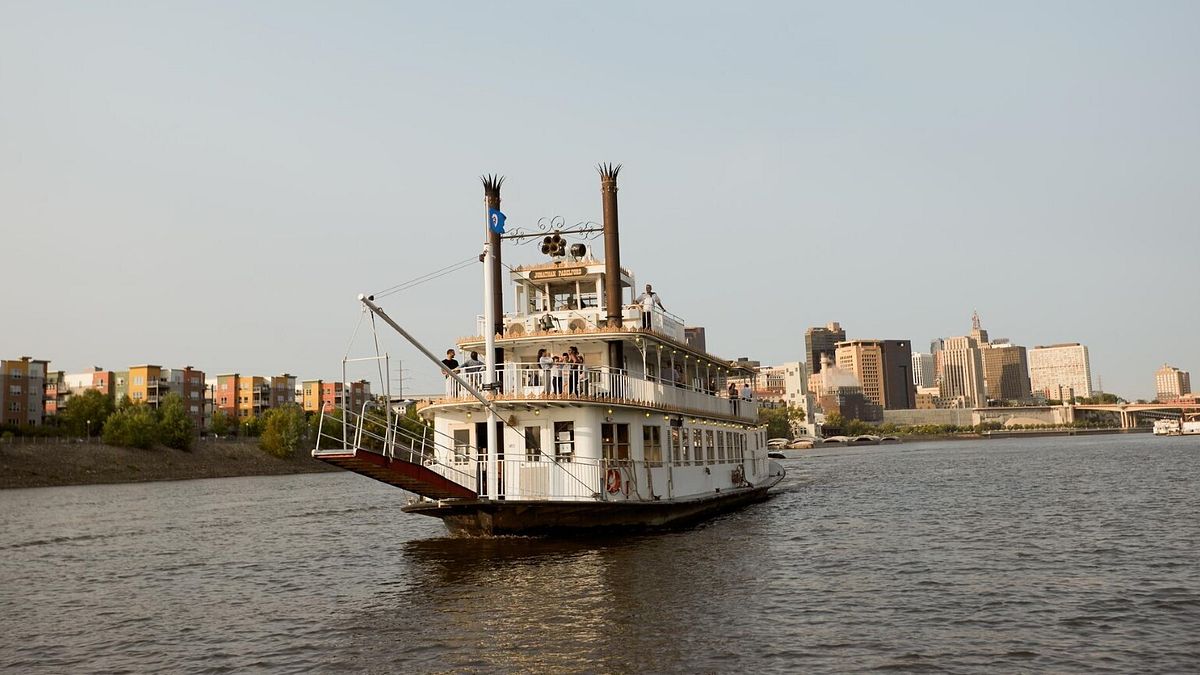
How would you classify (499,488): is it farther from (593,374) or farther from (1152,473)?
(1152,473)

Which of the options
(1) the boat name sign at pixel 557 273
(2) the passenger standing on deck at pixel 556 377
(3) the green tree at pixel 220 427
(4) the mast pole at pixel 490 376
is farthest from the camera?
(3) the green tree at pixel 220 427

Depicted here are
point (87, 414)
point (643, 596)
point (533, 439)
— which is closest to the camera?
point (643, 596)

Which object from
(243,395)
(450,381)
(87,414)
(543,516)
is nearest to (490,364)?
(450,381)

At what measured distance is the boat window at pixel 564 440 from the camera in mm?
27156

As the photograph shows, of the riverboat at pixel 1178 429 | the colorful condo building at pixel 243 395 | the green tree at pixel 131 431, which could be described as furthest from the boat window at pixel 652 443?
the riverboat at pixel 1178 429

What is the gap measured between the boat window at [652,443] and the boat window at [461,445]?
5586 mm

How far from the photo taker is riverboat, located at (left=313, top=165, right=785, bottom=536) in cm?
2545

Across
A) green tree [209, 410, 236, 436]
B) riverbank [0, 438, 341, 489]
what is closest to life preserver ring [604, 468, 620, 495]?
riverbank [0, 438, 341, 489]

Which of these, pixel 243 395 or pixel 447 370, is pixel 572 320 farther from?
pixel 243 395

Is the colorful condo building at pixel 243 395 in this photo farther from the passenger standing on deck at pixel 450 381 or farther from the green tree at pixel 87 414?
the passenger standing on deck at pixel 450 381

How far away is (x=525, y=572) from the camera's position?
22672 millimetres

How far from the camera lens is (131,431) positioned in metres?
104

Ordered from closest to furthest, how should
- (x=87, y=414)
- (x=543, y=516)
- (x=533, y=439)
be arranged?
(x=543, y=516)
(x=533, y=439)
(x=87, y=414)

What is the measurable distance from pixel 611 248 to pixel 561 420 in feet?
20.7
